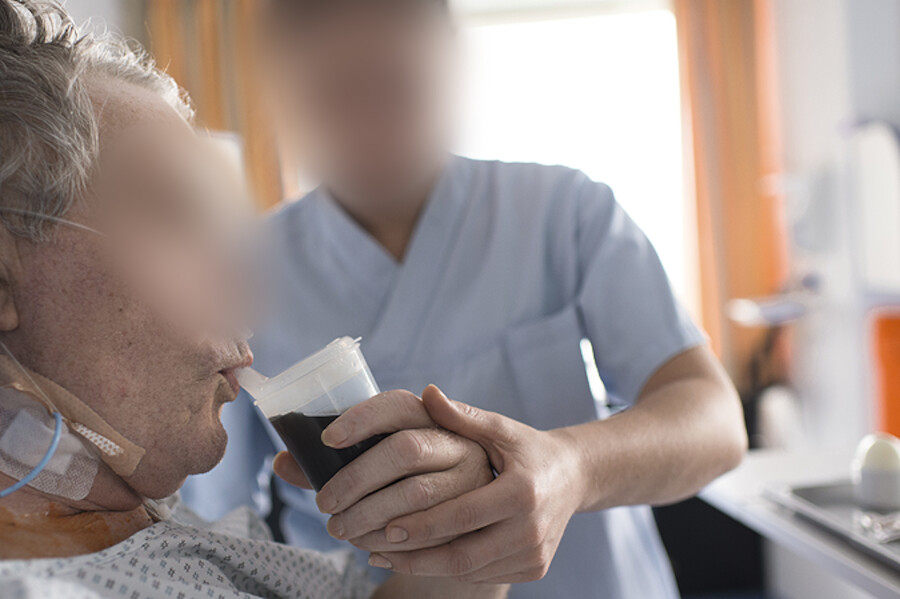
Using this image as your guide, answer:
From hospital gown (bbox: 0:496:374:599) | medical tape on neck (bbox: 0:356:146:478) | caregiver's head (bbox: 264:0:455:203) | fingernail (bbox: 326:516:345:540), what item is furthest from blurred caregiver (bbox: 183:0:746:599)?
medical tape on neck (bbox: 0:356:146:478)

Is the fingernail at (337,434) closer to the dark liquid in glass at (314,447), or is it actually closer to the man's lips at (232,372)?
the dark liquid in glass at (314,447)

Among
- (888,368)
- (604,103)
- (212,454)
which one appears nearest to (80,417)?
(212,454)

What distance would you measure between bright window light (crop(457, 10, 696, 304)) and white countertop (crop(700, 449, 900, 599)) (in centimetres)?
228

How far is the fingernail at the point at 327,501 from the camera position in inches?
23.8

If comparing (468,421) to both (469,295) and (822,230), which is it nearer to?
(469,295)

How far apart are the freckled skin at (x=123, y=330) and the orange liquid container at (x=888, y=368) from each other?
1742 millimetres

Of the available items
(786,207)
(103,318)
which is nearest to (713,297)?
(786,207)

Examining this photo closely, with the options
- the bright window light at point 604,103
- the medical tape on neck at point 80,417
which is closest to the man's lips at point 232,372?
the medical tape on neck at point 80,417

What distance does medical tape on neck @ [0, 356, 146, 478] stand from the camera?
64 cm

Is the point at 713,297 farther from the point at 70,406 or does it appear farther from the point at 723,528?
the point at 70,406

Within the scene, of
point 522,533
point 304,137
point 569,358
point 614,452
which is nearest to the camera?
point 522,533

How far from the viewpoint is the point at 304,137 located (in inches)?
37.8

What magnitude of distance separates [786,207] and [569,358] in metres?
2.69

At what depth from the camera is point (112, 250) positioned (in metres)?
0.67
